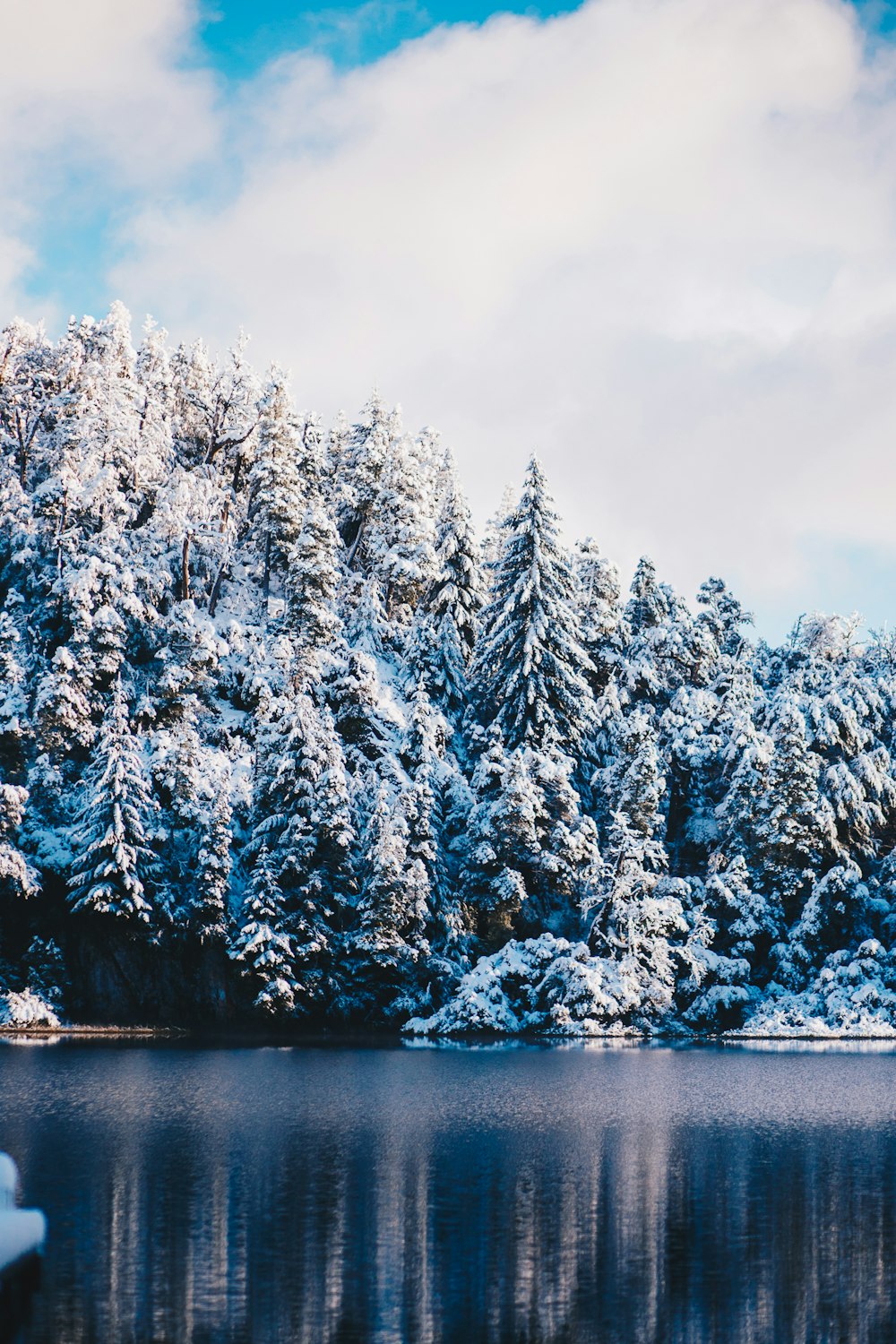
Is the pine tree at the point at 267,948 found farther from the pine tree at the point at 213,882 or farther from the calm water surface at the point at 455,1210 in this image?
the calm water surface at the point at 455,1210

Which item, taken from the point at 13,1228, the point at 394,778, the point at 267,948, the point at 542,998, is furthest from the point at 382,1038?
the point at 13,1228

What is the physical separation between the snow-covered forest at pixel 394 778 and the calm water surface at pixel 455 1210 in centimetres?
2007

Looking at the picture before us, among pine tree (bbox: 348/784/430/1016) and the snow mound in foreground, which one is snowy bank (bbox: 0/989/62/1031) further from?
pine tree (bbox: 348/784/430/1016)

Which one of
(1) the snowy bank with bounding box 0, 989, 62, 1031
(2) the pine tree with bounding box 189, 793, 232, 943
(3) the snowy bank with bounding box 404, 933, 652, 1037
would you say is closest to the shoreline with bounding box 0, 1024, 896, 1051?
(1) the snowy bank with bounding box 0, 989, 62, 1031

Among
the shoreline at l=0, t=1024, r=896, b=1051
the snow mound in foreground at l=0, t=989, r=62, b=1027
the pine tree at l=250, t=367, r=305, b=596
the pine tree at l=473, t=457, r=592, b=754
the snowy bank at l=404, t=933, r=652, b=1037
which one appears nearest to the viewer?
the shoreline at l=0, t=1024, r=896, b=1051

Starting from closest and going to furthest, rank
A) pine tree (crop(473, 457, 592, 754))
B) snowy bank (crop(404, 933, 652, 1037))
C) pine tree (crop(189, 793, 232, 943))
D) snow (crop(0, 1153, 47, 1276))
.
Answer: snow (crop(0, 1153, 47, 1276))
snowy bank (crop(404, 933, 652, 1037))
pine tree (crop(189, 793, 232, 943))
pine tree (crop(473, 457, 592, 754))

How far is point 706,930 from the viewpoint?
184 ft

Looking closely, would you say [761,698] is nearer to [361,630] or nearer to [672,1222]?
[361,630]

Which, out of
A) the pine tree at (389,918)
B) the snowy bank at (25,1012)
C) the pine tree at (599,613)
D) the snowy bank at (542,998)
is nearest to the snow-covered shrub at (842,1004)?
the snowy bank at (542,998)

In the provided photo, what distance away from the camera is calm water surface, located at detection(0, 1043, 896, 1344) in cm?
1294

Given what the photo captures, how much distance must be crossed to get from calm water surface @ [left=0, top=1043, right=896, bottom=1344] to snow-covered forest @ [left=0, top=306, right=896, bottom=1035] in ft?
65.9

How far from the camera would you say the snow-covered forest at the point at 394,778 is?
52.7 m

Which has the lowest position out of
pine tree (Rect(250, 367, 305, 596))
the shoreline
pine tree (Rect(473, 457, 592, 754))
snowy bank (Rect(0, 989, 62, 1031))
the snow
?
the shoreline

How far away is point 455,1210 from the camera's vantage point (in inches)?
698
